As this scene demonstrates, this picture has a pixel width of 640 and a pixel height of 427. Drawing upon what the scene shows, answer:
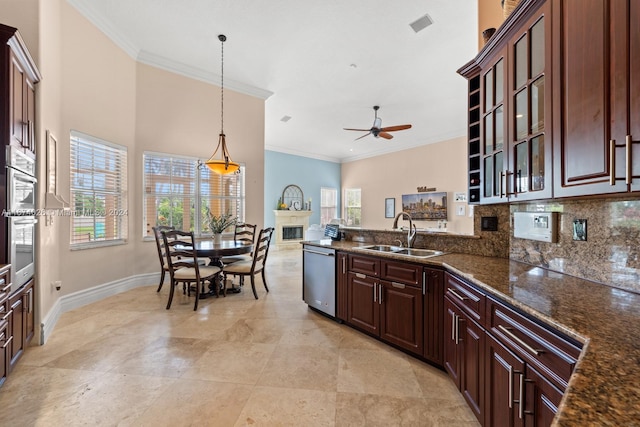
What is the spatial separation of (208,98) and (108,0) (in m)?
1.79

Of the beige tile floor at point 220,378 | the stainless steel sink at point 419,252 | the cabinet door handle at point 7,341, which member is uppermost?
the stainless steel sink at point 419,252

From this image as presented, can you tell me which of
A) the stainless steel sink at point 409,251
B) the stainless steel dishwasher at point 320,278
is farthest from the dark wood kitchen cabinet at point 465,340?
the stainless steel dishwasher at point 320,278

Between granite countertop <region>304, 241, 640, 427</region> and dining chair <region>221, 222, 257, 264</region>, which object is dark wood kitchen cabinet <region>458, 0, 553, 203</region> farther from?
dining chair <region>221, 222, 257, 264</region>

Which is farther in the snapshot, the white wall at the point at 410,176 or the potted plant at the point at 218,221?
the white wall at the point at 410,176

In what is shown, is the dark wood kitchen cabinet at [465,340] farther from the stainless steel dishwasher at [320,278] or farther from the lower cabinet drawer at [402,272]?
the stainless steel dishwasher at [320,278]

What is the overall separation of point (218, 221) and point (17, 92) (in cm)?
264

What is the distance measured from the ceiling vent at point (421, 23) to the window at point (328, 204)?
6808 mm

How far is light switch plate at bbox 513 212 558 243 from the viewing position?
182 cm

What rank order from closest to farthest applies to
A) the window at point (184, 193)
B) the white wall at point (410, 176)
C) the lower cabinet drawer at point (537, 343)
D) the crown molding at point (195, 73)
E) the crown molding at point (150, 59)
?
the lower cabinet drawer at point (537, 343) → the crown molding at point (150, 59) → the crown molding at point (195, 73) → the window at point (184, 193) → the white wall at point (410, 176)

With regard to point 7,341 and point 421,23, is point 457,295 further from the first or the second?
point 421,23

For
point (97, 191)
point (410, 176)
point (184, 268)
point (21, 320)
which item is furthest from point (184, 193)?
point (410, 176)

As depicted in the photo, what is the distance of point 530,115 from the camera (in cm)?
162

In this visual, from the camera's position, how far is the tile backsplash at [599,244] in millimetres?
1377

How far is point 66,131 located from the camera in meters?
3.29
